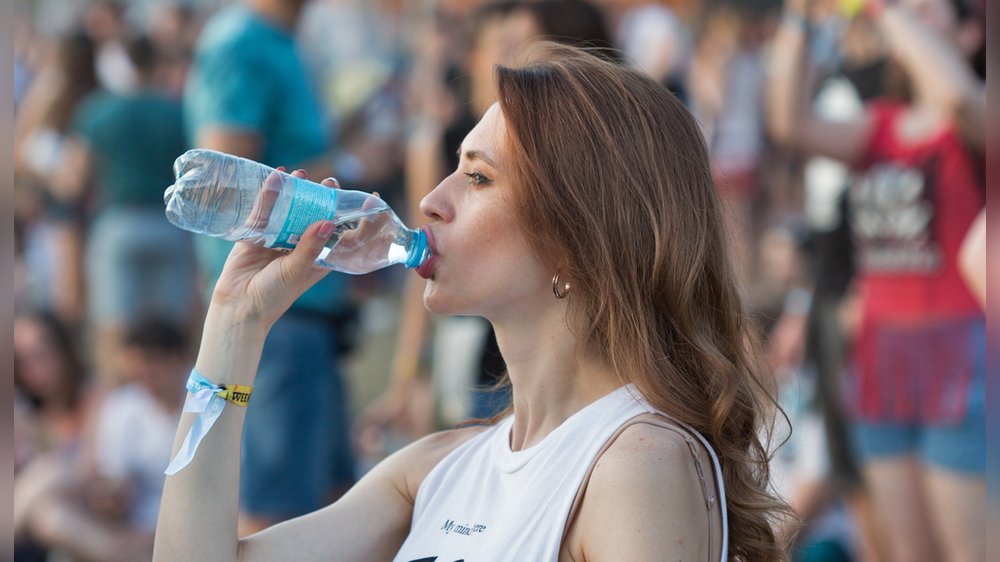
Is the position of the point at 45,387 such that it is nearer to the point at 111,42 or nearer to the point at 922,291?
the point at 111,42

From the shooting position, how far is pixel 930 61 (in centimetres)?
400

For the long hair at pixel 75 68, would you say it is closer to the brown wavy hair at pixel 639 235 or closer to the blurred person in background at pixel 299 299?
the blurred person in background at pixel 299 299

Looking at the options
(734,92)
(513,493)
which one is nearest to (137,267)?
(734,92)

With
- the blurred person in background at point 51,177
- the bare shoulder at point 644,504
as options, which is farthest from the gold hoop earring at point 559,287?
the blurred person in background at point 51,177

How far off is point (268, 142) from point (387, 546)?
2.05m

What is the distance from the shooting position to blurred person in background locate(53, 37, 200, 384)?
588cm

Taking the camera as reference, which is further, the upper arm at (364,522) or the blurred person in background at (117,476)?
the blurred person in background at (117,476)

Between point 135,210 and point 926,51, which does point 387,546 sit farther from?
point 135,210

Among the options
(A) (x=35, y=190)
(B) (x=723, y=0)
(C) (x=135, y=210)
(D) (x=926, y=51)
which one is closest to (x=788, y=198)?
(B) (x=723, y=0)

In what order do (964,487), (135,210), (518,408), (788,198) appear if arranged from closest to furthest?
1. (518,408)
2. (964,487)
3. (135,210)
4. (788,198)

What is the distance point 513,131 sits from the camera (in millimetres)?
1951

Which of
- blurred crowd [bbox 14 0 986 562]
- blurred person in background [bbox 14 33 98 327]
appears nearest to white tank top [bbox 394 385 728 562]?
blurred crowd [bbox 14 0 986 562]

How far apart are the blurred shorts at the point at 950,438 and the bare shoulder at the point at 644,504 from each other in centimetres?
240

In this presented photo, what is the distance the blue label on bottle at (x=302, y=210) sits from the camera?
6.43 ft
